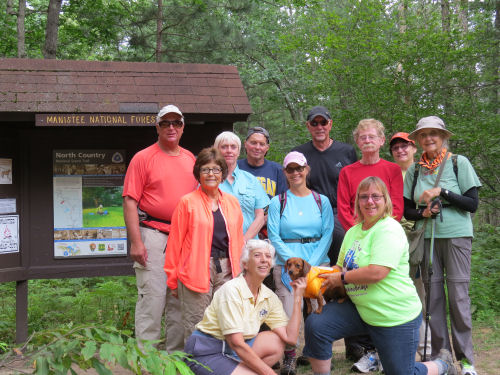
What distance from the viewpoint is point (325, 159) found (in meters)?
4.75

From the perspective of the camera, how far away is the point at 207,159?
388 centimetres

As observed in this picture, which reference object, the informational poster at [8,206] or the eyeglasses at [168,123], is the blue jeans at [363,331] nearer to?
the eyeglasses at [168,123]

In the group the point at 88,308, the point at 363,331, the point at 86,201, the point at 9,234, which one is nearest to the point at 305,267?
the point at 363,331

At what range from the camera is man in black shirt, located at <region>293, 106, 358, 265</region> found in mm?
4711

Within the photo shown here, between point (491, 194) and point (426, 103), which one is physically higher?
point (426, 103)

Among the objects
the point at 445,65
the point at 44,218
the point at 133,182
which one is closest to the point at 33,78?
the point at 44,218

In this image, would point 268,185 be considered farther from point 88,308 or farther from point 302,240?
point 88,308

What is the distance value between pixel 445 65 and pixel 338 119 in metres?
2.21

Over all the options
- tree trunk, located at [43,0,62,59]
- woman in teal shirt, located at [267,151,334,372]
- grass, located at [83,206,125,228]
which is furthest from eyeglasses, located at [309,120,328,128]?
tree trunk, located at [43,0,62,59]

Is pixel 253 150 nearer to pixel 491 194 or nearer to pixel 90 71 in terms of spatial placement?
pixel 90 71

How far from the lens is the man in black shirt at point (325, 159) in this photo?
4711 millimetres

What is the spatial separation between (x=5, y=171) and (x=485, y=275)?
7137 millimetres

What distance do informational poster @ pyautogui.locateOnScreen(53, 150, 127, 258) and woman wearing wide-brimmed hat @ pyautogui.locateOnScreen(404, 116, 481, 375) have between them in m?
3.24

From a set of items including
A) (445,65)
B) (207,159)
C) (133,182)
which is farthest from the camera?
(445,65)
